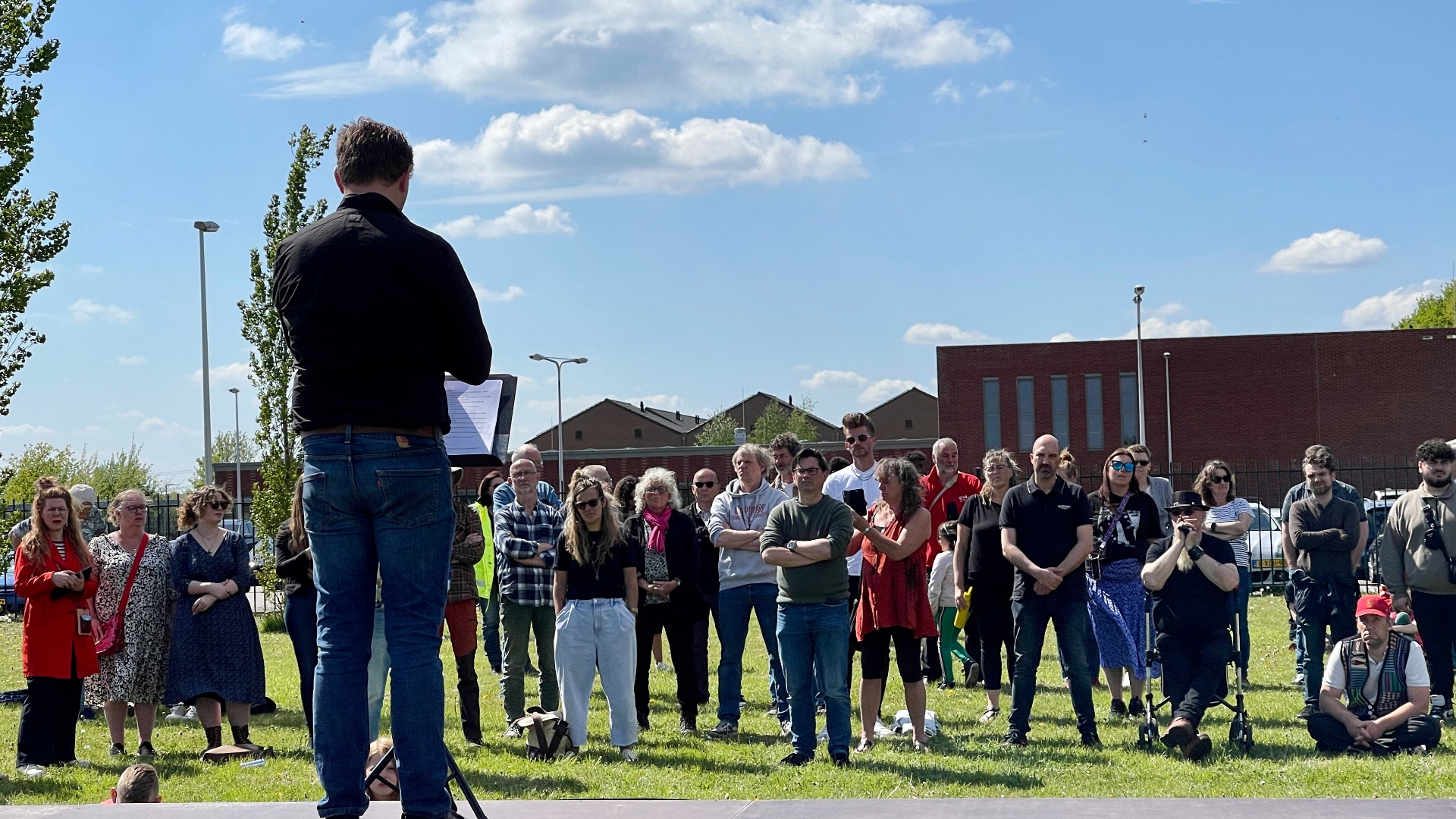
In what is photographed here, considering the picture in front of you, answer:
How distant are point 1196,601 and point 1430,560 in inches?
89.4

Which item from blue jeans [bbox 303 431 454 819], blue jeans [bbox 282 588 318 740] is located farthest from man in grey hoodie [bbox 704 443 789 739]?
blue jeans [bbox 303 431 454 819]

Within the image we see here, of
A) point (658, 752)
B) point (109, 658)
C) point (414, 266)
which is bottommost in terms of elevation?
point (658, 752)

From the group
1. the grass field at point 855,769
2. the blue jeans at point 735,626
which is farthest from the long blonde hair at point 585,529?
the grass field at point 855,769

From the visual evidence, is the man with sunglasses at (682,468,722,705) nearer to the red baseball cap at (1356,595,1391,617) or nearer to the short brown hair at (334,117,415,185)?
Result: the red baseball cap at (1356,595,1391,617)

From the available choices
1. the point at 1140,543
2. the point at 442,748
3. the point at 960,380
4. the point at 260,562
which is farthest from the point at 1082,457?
the point at 442,748

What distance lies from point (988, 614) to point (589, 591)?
10.3ft

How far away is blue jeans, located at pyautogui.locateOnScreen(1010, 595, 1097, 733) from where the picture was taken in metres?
8.93

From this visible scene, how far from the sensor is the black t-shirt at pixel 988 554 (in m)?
9.97

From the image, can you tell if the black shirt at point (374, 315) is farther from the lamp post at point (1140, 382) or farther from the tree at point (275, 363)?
the lamp post at point (1140, 382)

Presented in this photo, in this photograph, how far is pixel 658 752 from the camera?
9.05 meters

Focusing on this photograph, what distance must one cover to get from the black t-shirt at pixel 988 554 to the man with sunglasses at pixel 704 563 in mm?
2086

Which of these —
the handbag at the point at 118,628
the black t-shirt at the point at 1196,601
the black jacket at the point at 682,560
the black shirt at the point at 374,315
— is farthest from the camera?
the black jacket at the point at 682,560

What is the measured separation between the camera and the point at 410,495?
374 centimetres

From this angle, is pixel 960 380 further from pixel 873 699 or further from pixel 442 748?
pixel 442 748
